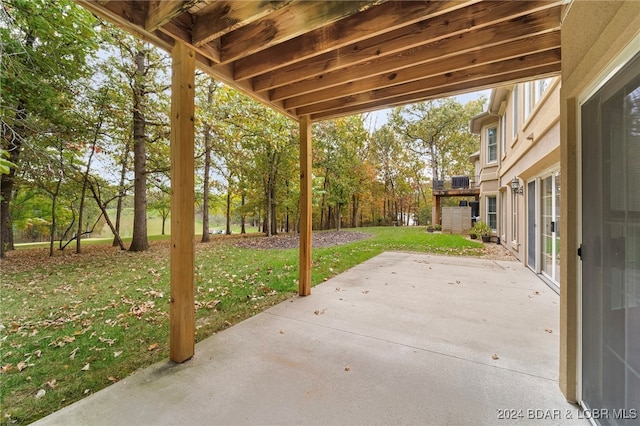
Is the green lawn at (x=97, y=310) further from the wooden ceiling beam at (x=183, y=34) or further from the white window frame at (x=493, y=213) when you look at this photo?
the white window frame at (x=493, y=213)

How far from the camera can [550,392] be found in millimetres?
1993

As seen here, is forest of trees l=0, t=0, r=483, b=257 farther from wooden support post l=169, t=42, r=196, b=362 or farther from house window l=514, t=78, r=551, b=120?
house window l=514, t=78, r=551, b=120

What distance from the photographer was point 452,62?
2.59m

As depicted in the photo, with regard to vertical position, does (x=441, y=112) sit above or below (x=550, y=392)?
above

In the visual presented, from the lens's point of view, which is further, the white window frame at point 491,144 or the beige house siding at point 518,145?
the white window frame at point 491,144

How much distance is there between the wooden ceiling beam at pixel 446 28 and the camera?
1.96 metres

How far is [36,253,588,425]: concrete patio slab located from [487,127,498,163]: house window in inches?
343

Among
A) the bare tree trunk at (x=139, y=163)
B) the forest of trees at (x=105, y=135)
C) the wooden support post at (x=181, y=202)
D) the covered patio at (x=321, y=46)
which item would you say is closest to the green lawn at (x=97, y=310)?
the wooden support post at (x=181, y=202)

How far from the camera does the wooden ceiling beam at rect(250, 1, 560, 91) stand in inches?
77.1

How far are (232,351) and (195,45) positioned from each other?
2833 millimetres

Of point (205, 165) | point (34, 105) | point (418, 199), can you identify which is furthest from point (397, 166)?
point (34, 105)

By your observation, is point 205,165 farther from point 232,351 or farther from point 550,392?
point 550,392

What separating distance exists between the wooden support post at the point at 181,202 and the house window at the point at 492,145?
38.5 feet

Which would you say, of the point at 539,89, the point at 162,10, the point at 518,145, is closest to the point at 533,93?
the point at 539,89
